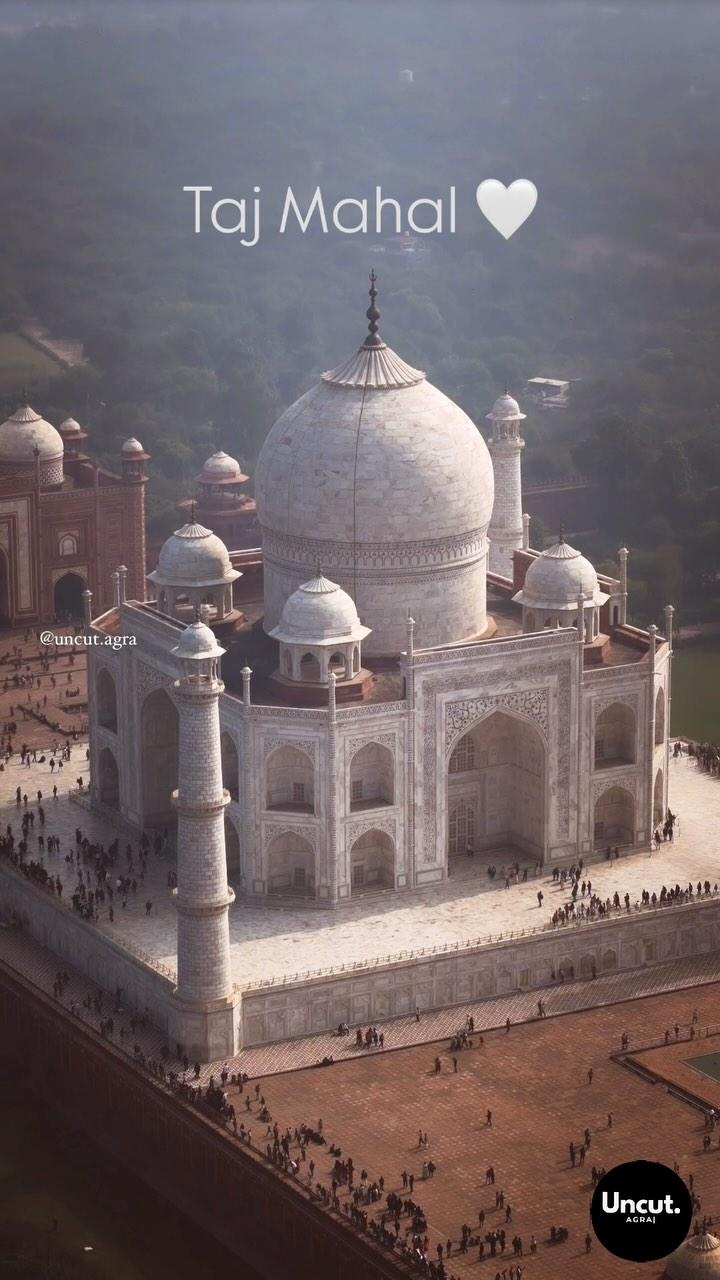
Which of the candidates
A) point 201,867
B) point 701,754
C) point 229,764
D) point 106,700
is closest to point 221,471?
point 106,700

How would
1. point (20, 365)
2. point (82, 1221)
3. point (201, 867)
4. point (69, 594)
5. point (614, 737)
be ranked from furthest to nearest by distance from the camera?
point (20, 365) → point (69, 594) → point (614, 737) → point (201, 867) → point (82, 1221)

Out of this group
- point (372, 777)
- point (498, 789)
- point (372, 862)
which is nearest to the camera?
point (372, 777)

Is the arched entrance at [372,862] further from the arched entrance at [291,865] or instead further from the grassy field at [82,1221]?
the grassy field at [82,1221]

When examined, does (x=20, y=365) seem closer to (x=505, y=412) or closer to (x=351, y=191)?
(x=351, y=191)

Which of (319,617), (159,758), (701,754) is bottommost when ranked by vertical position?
(701,754)

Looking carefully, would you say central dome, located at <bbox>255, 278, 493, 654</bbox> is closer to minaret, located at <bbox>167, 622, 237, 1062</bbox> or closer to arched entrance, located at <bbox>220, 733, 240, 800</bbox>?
arched entrance, located at <bbox>220, 733, 240, 800</bbox>

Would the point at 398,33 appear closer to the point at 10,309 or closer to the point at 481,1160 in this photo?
the point at 10,309

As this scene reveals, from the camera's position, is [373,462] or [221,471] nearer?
[373,462]

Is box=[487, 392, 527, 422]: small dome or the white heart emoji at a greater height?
the white heart emoji

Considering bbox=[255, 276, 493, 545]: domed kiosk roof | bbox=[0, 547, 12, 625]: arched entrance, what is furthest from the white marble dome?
bbox=[255, 276, 493, 545]: domed kiosk roof
